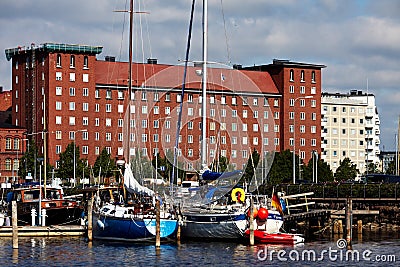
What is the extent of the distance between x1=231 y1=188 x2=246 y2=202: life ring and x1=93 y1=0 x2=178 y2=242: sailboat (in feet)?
14.9

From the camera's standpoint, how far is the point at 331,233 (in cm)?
8375

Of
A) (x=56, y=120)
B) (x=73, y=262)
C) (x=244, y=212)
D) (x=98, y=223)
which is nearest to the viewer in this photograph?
(x=73, y=262)

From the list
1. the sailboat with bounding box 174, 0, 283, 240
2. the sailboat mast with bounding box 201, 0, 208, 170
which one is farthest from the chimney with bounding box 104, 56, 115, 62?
the sailboat with bounding box 174, 0, 283, 240

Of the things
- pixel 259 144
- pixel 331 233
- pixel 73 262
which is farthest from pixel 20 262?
pixel 259 144

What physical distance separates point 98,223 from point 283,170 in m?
78.0

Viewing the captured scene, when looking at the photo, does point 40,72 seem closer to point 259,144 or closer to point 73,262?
point 259,144

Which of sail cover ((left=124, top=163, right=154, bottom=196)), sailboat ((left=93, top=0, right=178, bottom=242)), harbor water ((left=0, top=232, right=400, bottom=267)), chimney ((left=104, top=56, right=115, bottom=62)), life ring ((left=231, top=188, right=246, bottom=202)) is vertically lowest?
harbor water ((left=0, top=232, right=400, bottom=267))

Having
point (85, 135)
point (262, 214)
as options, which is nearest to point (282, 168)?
point (85, 135)

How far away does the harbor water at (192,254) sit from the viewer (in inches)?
2395

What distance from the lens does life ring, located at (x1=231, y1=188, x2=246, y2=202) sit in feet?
230

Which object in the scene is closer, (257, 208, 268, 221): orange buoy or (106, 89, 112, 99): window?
(257, 208, 268, 221): orange buoy

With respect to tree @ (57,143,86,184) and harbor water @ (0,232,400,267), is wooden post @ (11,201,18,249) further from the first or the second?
tree @ (57,143,86,184)

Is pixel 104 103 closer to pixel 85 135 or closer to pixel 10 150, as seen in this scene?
pixel 85 135

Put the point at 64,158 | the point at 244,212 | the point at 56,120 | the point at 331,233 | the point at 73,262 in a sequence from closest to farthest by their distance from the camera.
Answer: the point at 73,262 → the point at 244,212 → the point at 331,233 → the point at 64,158 → the point at 56,120
